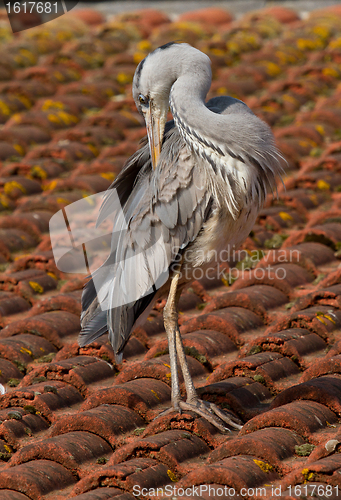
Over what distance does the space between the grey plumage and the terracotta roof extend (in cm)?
37

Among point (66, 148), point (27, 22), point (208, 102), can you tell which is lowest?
point (66, 148)

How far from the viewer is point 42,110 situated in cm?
677

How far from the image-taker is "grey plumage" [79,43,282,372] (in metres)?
3.12

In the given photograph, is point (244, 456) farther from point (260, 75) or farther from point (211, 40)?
point (211, 40)

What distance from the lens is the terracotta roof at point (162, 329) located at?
2.50 metres

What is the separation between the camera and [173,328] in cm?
330

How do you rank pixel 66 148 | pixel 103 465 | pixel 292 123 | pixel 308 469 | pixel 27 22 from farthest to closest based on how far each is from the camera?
pixel 27 22
pixel 292 123
pixel 66 148
pixel 103 465
pixel 308 469

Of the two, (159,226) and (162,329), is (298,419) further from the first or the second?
(162,329)

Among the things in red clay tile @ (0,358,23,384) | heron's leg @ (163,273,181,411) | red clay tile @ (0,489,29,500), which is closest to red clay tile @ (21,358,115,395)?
red clay tile @ (0,358,23,384)

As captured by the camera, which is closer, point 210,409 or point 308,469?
point 308,469

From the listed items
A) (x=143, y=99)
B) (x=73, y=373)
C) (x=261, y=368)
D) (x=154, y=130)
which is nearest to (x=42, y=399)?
(x=73, y=373)

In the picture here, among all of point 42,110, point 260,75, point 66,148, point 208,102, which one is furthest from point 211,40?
point 208,102

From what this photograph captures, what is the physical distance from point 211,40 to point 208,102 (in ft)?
18.9

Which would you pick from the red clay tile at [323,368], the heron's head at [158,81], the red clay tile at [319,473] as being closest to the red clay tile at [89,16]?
the heron's head at [158,81]
